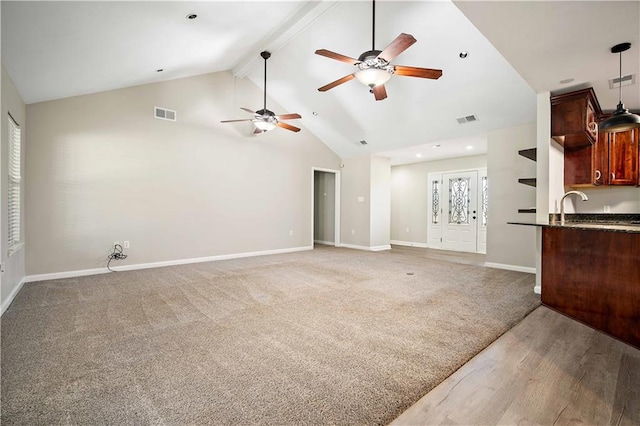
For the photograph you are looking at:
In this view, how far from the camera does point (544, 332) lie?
2.65 metres

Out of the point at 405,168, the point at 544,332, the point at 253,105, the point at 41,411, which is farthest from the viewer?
the point at 405,168

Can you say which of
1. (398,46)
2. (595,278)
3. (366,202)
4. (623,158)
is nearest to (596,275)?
(595,278)

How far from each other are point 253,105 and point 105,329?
540 cm

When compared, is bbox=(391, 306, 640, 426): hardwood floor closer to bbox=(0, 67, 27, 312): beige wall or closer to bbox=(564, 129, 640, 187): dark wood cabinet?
bbox=(564, 129, 640, 187): dark wood cabinet

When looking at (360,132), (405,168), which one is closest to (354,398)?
(360,132)

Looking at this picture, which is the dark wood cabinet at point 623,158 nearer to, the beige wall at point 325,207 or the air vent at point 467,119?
the air vent at point 467,119

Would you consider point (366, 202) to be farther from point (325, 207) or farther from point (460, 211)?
point (460, 211)

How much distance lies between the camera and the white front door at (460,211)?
7645 millimetres

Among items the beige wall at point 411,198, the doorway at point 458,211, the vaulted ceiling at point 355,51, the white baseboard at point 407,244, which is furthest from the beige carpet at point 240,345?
the beige wall at point 411,198

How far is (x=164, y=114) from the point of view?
5516 mm

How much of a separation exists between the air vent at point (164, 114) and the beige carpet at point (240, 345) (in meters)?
2.93

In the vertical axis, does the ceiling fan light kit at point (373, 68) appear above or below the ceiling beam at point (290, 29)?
below

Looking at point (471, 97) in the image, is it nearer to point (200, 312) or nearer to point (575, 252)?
point (575, 252)

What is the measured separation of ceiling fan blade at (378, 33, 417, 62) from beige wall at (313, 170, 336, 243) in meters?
5.64
